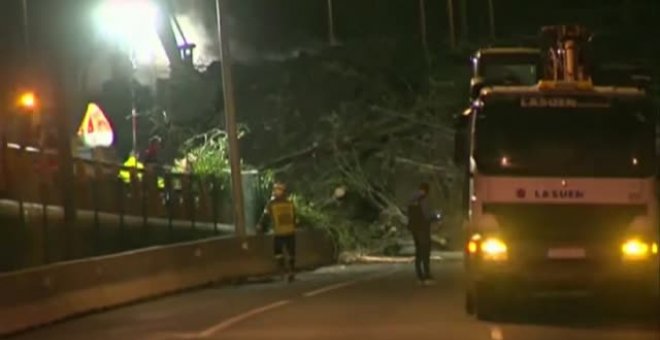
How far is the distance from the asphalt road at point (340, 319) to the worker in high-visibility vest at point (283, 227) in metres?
1.78

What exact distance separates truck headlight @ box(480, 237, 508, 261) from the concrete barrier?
6.12 metres

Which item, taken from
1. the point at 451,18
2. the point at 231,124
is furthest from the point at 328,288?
the point at 451,18

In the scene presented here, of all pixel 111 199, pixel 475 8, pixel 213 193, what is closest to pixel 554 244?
pixel 111 199

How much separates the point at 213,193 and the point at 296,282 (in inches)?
349

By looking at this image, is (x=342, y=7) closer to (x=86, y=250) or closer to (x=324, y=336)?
(x=86, y=250)

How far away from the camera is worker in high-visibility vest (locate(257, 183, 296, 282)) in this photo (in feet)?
Result: 82.7

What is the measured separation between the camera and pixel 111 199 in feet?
95.2

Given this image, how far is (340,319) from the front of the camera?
688 inches

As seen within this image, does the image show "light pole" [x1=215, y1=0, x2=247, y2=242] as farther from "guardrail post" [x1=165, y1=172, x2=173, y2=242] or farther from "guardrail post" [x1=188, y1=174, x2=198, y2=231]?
"guardrail post" [x1=188, y1=174, x2=198, y2=231]

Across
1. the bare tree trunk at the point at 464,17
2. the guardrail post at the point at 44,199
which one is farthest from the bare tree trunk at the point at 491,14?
the guardrail post at the point at 44,199

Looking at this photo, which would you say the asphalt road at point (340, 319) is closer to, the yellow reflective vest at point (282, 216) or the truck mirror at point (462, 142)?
the yellow reflective vest at point (282, 216)

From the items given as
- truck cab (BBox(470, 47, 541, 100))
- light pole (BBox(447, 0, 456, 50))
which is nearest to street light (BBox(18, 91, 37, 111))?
truck cab (BBox(470, 47, 541, 100))

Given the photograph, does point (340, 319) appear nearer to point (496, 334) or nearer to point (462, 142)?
point (496, 334)

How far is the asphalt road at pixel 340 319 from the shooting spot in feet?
51.5
